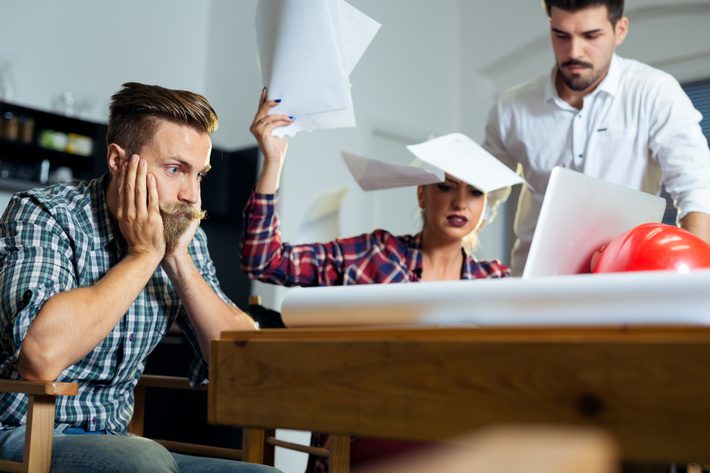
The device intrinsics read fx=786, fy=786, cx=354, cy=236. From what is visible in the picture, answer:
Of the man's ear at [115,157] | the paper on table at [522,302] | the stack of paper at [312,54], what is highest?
the stack of paper at [312,54]

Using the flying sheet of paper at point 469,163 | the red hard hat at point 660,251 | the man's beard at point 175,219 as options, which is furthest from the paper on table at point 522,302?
the man's beard at point 175,219

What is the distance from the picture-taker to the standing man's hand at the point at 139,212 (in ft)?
4.58

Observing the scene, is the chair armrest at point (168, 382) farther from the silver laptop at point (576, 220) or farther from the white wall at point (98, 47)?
the white wall at point (98, 47)

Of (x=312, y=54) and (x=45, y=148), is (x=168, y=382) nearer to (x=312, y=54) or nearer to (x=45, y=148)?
(x=312, y=54)

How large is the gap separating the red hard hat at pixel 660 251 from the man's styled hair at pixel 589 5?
1.42 m

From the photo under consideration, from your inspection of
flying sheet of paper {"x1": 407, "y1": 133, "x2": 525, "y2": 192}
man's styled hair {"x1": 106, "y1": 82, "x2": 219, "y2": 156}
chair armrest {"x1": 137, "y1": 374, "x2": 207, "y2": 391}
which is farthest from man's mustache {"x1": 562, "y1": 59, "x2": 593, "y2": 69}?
chair armrest {"x1": 137, "y1": 374, "x2": 207, "y2": 391}

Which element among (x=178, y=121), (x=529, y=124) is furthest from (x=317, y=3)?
(x=529, y=124)

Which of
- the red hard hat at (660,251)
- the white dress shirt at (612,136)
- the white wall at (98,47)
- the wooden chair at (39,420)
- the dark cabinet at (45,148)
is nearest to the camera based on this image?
the red hard hat at (660,251)

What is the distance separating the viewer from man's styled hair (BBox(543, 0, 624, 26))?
2.10 meters

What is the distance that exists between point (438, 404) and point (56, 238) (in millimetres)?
1079

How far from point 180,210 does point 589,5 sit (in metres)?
1.27

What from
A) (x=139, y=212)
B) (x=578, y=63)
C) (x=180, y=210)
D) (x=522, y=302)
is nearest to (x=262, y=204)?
(x=180, y=210)

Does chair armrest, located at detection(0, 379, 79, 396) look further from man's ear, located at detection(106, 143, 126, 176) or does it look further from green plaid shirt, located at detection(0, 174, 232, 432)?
man's ear, located at detection(106, 143, 126, 176)

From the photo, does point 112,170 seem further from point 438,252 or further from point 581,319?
point 581,319
